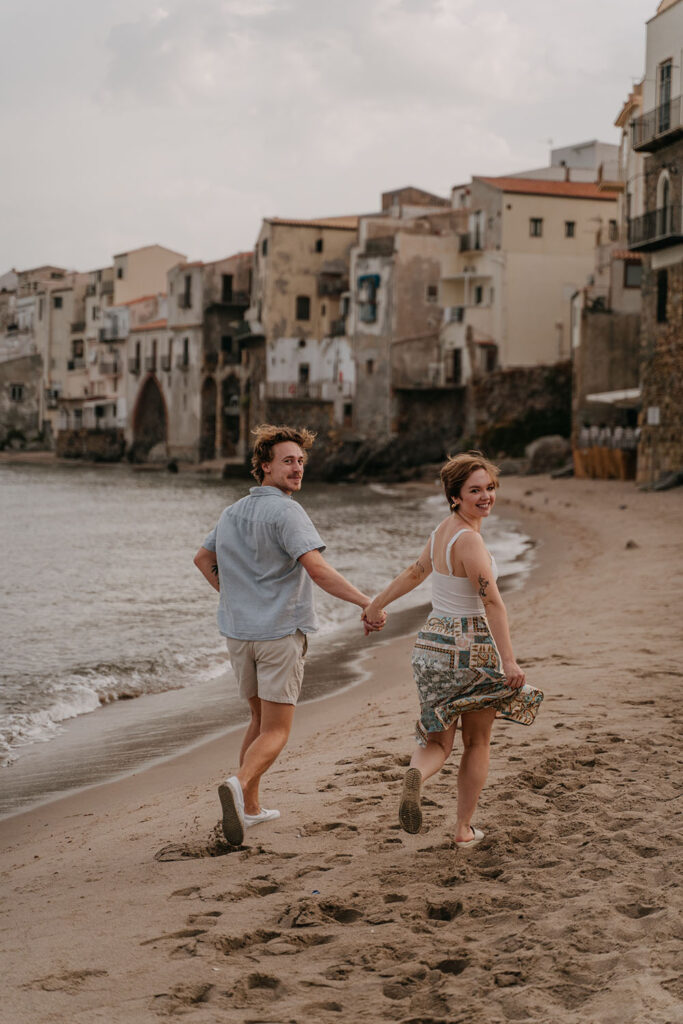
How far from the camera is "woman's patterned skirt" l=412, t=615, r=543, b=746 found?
174 inches

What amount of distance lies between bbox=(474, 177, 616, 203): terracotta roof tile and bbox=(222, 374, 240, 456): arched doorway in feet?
83.2

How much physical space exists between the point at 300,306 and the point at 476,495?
226 ft

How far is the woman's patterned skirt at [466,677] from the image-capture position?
442 centimetres

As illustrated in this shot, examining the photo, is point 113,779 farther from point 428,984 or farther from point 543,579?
point 543,579

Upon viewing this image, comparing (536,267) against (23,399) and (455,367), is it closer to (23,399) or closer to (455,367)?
(455,367)

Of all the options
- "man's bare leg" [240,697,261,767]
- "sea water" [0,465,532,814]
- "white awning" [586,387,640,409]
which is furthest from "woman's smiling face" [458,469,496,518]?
"white awning" [586,387,640,409]

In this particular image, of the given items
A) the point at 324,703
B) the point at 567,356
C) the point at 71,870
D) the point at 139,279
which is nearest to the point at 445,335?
the point at 567,356

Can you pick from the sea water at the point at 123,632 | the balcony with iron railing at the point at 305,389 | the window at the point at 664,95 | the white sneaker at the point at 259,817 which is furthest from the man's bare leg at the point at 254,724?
the balcony with iron railing at the point at 305,389

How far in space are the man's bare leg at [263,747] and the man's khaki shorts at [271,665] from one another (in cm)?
6

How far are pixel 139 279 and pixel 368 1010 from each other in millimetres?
97902

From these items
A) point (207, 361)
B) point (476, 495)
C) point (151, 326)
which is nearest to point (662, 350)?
point (476, 495)

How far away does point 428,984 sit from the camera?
3.31 m

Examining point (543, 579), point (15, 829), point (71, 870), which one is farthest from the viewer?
point (543, 579)

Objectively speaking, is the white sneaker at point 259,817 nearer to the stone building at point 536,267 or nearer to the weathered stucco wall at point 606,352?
the weathered stucco wall at point 606,352
